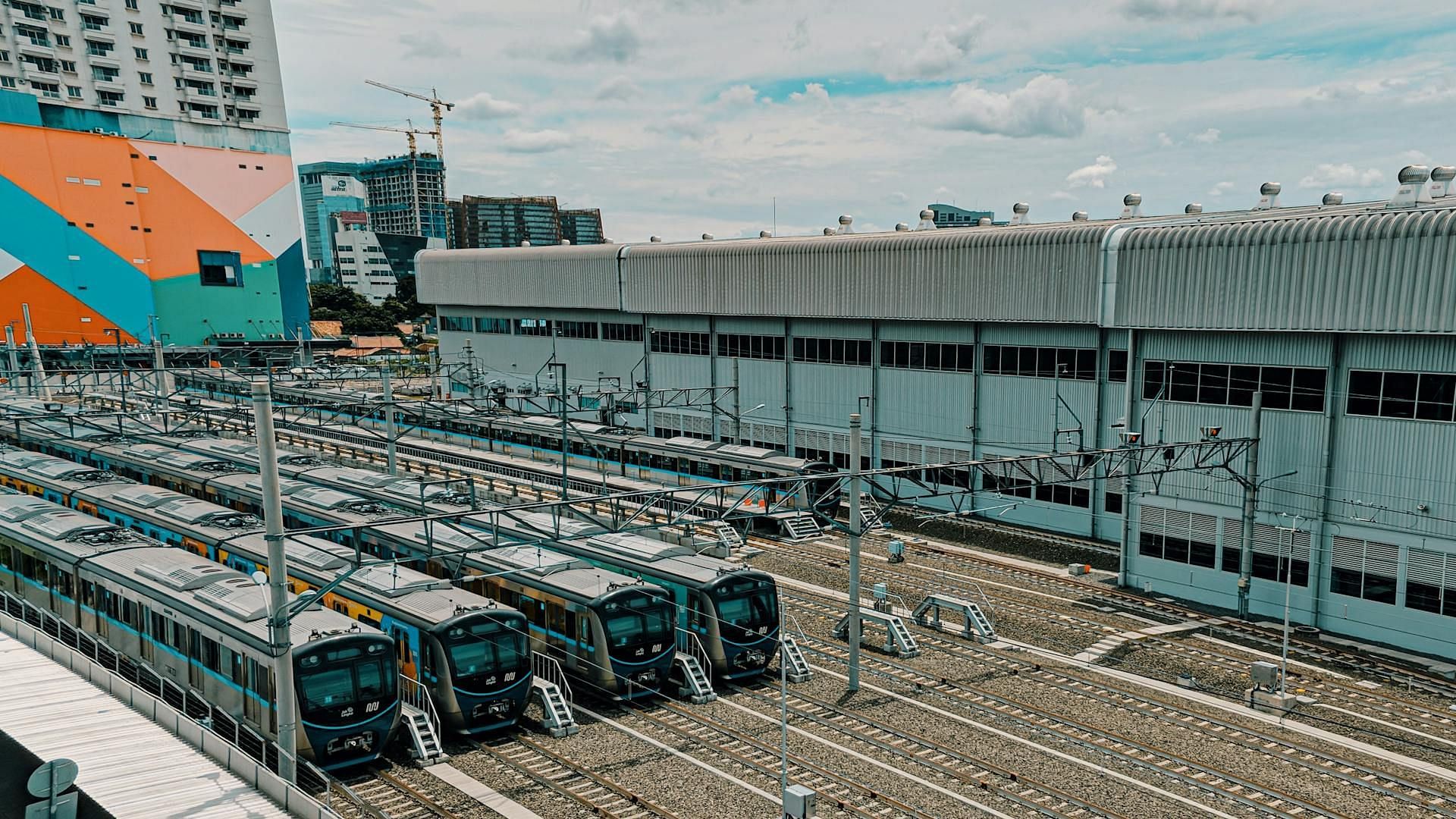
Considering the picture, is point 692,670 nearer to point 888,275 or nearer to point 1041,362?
point 1041,362

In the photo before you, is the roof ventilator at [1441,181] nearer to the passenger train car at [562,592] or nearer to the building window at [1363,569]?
the building window at [1363,569]

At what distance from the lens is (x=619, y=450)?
4553 cm

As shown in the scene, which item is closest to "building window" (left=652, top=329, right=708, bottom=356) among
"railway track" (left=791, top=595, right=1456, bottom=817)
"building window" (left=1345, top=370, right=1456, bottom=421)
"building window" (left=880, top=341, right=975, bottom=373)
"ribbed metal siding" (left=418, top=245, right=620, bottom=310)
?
"ribbed metal siding" (left=418, top=245, right=620, bottom=310)

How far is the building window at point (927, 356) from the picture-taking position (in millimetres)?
40438

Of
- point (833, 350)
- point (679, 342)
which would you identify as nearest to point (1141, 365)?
point (833, 350)

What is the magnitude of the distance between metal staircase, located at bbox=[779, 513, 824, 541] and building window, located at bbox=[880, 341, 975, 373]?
867 cm

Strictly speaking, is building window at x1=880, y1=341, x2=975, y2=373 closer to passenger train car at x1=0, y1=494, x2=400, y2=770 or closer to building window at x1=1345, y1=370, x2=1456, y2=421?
building window at x1=1345, y1=370, x2=1456, y2=421

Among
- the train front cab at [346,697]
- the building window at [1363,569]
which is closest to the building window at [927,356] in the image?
the building window at [1363,569]

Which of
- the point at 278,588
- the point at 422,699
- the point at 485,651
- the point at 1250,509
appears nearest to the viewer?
the point at 278,588

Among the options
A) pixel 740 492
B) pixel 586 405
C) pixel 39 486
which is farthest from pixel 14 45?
pixel 740 492

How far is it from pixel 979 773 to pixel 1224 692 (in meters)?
8.35

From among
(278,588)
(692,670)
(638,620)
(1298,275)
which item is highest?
(1298,275)

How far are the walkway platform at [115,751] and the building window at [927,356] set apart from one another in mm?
32844

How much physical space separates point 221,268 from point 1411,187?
Answer: 93525 mm
